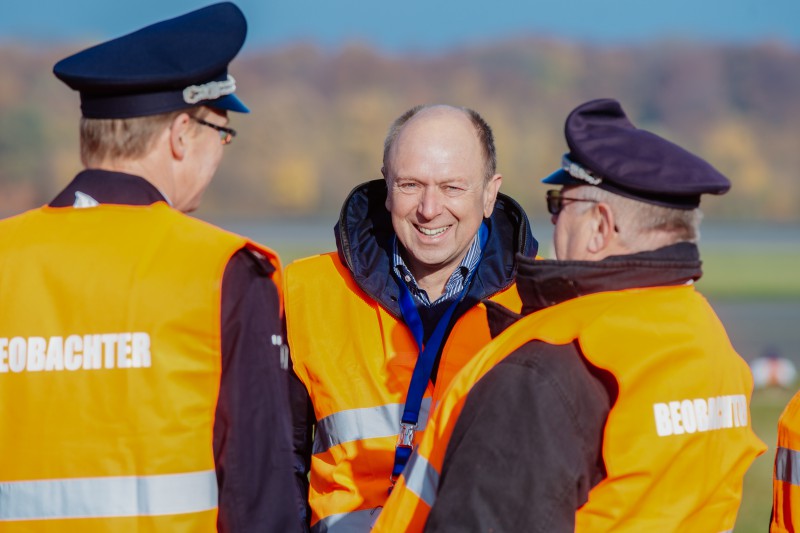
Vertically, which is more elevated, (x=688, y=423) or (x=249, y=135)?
(x=249, y=135)

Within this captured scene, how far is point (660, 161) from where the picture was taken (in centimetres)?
259

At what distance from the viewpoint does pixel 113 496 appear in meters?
2.54

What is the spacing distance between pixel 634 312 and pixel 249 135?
51073mm

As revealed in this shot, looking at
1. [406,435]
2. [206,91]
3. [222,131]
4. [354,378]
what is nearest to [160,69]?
[206,91]

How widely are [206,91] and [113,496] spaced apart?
1035mm

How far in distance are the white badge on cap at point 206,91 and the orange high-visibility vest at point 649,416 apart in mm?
973

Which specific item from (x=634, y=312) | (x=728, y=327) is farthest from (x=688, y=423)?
(x=728, y=327)

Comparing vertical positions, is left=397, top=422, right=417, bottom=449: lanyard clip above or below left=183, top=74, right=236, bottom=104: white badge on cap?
below

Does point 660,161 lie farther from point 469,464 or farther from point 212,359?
point 212,359

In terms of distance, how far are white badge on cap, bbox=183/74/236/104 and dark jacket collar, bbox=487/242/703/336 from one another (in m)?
0.92

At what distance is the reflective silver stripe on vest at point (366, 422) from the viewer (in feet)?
11.4

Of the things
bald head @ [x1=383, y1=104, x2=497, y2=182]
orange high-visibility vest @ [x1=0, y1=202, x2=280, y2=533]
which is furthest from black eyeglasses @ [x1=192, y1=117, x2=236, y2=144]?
bald head @ [x1=383, y1=104, x2=497, y2=182]

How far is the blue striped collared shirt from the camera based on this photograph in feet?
12.5

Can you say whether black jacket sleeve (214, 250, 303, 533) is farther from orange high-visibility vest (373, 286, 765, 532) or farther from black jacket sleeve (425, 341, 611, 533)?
black jacket sleeve (425, 341, 611, 533)
